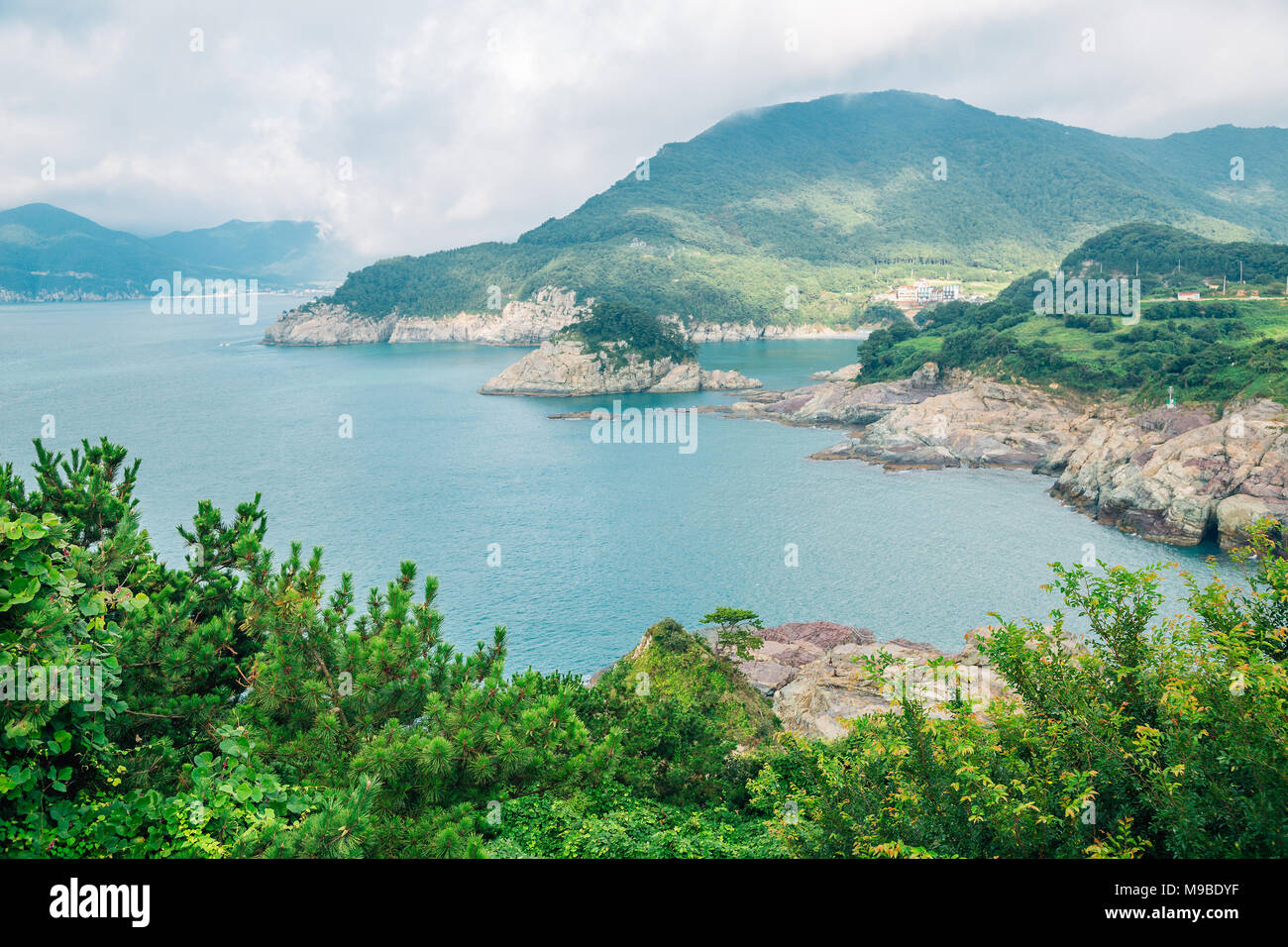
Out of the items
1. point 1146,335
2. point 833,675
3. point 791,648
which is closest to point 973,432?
point 1146,335

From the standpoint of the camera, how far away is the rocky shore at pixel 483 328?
5261 inches

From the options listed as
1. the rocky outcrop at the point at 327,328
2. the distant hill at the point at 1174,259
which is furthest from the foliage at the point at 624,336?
the rocky outcrop at the point at 327,328

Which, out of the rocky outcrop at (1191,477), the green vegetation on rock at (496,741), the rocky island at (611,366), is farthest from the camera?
the rocky island at (611,366)

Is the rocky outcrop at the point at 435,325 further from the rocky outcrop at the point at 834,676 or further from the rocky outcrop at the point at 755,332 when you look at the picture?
the rocky outcrop at the point at 834,676

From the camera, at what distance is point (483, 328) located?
461 ft

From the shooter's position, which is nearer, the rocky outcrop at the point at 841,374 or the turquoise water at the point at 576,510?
the turquoise water at the point at 576,510

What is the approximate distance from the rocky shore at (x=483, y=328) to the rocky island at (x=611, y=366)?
37.7 m

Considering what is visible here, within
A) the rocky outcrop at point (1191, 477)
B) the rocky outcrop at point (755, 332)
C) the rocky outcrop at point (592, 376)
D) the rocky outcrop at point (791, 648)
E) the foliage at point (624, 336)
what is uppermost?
the rocky outcrop at point (755, 332)

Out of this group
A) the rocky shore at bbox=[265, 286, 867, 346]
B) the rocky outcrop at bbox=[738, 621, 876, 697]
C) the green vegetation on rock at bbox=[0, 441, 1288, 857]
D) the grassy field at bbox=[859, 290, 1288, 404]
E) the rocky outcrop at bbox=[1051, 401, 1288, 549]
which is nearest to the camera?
the green vegetation on rock at bbox=[0, 441, 1288, 857]

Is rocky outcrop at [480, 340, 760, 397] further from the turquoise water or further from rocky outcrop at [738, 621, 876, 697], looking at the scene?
rocky outcrop at [738, 621, 876, 697]

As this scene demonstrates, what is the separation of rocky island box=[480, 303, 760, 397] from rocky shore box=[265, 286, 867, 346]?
37.7 metres

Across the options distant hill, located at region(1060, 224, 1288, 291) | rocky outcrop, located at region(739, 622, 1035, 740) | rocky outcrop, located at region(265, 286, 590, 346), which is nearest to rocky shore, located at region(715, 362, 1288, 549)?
rocky outcrop, located at region(739, 622, 1035, 740)

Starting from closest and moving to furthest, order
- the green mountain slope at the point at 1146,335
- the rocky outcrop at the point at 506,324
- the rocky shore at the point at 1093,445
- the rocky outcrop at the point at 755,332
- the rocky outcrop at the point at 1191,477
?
1. the rocky outcrop at the point at 1191,477
2. the rocky shore at the point at 1093,445
3. the green mountain slope at the point at 1146,335
4. the rocky outcrop at the point at 755,332
5. the rocky outcrop at the point at 506,324

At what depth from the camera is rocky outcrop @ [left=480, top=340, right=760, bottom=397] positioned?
8844 cm
